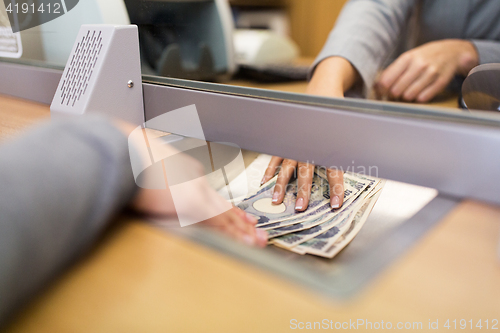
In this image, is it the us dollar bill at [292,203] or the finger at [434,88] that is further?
the finger at [434,88]

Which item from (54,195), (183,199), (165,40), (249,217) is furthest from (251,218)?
(165,40)

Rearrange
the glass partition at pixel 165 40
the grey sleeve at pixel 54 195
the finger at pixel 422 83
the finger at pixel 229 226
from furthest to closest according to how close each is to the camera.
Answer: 1. the finger at pixel 422 83
2. the glass partition at pixel 165 40
3. the finger at pixel 229 226
4. the grey sleeve at pixel 54 195

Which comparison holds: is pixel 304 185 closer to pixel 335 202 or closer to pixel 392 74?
pixel 335 202

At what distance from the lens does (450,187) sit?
0.24m

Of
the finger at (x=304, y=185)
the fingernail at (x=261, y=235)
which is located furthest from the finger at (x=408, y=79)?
the fingernail at (x=261, y=235)

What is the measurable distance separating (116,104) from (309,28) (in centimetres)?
202

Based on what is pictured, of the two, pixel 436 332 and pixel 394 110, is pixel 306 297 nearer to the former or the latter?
pixel 436 332

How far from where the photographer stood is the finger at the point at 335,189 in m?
0.36

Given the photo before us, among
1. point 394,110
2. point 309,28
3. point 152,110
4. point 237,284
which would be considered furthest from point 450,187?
point 309,28

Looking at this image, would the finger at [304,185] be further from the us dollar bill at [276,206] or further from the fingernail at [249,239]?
the fingernail at [249,239]

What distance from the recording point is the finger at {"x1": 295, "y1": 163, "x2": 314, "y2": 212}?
37 centimetres

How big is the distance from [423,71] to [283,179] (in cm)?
43

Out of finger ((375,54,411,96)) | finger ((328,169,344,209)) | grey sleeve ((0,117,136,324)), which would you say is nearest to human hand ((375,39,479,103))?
finger ((375,54,411,96))

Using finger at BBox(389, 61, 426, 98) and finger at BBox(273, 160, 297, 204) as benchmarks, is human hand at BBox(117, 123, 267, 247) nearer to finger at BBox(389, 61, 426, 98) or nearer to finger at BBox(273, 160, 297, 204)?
finger at BBox(273, 160, 297, 204)
